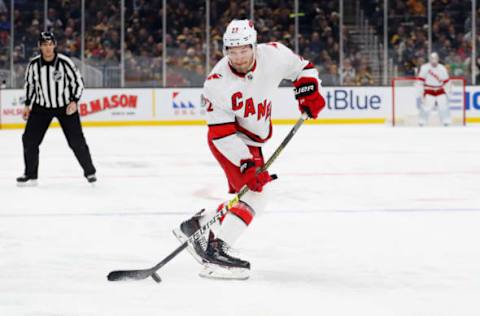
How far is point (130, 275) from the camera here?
123 inches

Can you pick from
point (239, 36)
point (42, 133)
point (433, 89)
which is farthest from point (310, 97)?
point (433, 89)

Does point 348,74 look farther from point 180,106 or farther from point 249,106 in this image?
point 249,106

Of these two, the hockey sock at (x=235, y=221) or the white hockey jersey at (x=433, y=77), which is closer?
the hockey sock at (x=235, y=221)

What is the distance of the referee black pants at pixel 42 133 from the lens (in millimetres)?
6113

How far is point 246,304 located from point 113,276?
609 mm

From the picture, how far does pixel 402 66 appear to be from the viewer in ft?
46.6

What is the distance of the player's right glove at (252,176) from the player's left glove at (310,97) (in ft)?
1.11

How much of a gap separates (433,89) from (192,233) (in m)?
10.4

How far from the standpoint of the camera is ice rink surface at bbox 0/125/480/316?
109 inches

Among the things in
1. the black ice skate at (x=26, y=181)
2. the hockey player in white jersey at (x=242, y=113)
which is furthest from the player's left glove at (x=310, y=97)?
the black ice skate at (x=26, y=181)

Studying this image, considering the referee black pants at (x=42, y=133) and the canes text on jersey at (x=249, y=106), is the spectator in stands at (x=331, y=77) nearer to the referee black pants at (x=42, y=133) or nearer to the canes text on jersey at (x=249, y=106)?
the referee black pants at (x=42, y=133)

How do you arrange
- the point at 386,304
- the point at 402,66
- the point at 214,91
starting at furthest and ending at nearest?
the point at 402,66 < the point at 214,91 < the point at 386,304

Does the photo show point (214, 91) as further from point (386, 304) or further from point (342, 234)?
point (342, 234)

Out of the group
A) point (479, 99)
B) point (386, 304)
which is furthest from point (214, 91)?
point (479, 99)
